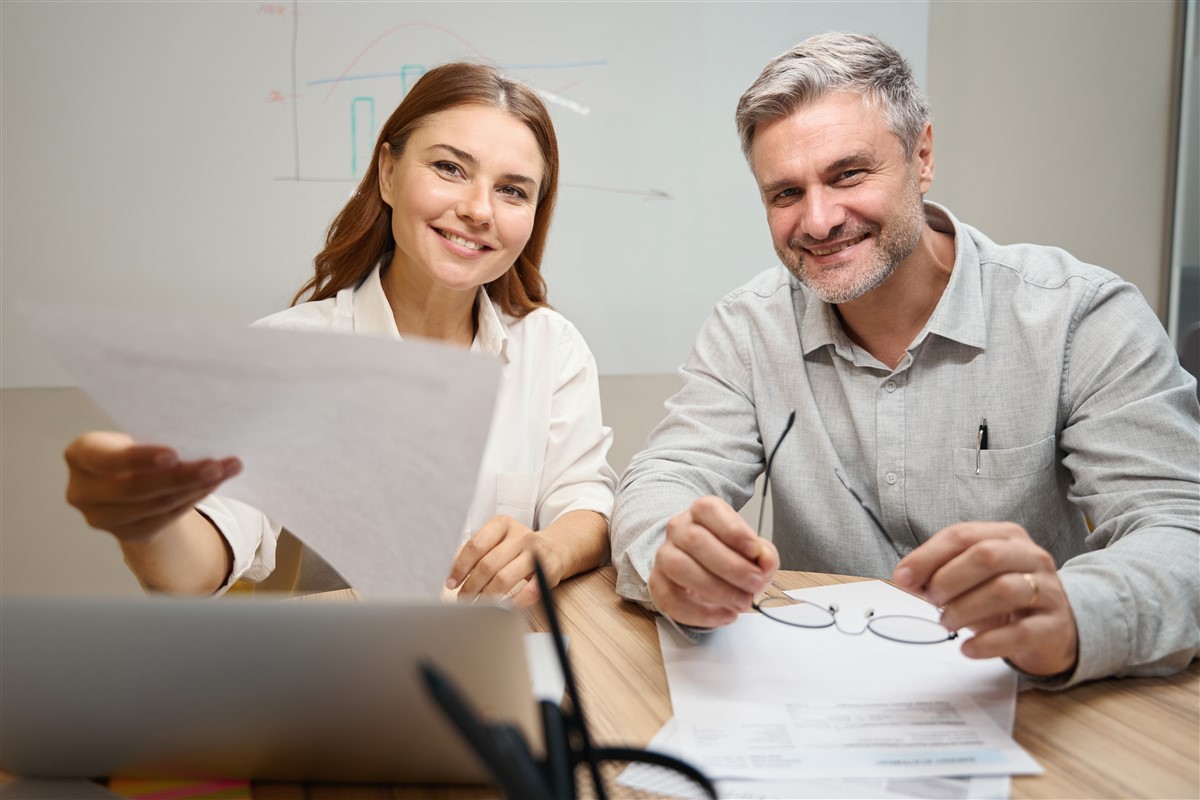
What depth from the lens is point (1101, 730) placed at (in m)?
0.68

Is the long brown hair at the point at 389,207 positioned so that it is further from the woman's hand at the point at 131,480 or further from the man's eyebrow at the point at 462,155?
the woman's hand at the point at 131,480

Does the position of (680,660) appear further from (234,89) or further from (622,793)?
(234,89)

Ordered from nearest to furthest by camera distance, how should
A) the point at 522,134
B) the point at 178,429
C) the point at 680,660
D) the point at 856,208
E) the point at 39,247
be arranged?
the point at 178,429, the point at 680,660, the point at 856,208, the point at 522,134, the point at 39,247

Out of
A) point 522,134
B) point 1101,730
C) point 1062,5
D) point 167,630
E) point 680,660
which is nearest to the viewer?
point 167,630

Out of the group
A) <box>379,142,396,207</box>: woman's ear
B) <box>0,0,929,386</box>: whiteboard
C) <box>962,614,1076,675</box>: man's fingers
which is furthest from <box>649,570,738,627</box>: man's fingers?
<box>0,0,929,386</box>: whiteboard

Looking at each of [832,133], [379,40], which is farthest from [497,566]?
[379,40]

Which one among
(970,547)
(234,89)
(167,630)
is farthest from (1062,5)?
(167,630)

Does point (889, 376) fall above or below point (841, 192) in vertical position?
below

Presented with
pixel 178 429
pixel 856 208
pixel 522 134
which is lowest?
pixel 178 429

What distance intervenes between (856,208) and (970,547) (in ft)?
2.17

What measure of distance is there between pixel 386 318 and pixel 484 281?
6.9 inches

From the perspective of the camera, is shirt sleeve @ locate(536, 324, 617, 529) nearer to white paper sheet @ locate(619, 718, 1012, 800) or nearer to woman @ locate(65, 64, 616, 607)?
woman @ locate(65, 64, 616, 607)

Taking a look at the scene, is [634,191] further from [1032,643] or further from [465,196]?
[1032,643]

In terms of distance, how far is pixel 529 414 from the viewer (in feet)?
4.97
